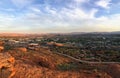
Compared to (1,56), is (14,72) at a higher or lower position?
lower

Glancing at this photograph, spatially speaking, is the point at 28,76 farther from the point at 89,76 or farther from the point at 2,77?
the point at 89,76

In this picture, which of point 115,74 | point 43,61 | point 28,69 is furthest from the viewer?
point 43,61

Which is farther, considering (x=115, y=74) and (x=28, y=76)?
(x=115, y=74)

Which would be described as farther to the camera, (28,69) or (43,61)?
(43,61)

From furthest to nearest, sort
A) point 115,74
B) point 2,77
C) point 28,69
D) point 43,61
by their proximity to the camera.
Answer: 1. point 43,61
2. point 115,74
3. point 28,69
4. point 2,77

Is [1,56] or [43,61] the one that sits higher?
[1,56]

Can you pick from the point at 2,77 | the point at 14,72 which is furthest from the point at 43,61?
the point at 2,77

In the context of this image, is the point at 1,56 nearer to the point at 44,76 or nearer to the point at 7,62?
the point at 7,62

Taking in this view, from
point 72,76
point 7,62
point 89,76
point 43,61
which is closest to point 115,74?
point 89,76

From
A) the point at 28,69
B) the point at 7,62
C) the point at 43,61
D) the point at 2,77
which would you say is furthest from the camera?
the point at 43,61
